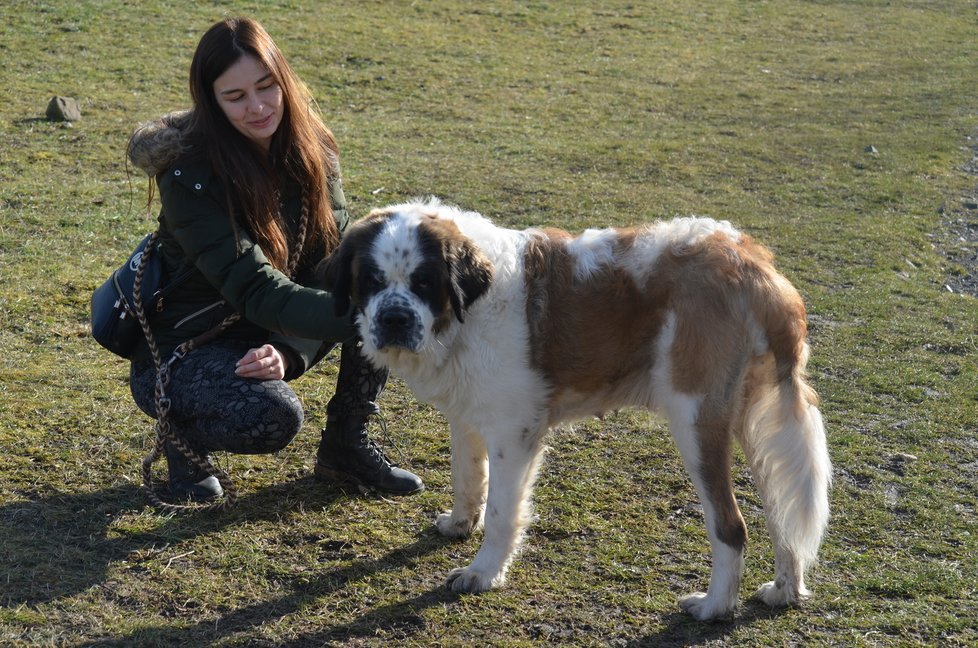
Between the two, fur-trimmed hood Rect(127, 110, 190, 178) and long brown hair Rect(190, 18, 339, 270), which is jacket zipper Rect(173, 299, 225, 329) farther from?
fur-trimmed hood Rect(127, 110, 190, 178)

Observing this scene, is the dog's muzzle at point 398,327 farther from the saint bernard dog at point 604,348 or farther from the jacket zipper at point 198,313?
the jacket zipper at point 198,313

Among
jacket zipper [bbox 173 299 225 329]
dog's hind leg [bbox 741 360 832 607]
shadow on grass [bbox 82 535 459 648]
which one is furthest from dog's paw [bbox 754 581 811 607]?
jacket zipper [bbox 173 299 225 329]

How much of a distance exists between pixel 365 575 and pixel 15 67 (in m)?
9.36

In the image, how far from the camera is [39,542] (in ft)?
13.0

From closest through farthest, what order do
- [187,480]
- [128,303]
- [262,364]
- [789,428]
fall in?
1. [789,428]
2. [262,364]
3. [128,303]
4. [187,480]

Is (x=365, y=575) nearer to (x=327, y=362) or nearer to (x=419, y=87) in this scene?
(x=327, y=362)

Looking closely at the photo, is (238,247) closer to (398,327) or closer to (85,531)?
(398,327)

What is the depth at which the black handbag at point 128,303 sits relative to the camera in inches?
Answer: 167

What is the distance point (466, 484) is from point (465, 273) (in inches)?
39.3

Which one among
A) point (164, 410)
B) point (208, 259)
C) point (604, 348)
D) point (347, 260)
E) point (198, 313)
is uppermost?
point (347, 260)

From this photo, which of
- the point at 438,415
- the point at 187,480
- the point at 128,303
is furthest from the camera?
the point at 438,415

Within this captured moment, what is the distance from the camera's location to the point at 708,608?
145 inches

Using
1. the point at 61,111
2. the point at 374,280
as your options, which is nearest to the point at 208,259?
the point at 374,280

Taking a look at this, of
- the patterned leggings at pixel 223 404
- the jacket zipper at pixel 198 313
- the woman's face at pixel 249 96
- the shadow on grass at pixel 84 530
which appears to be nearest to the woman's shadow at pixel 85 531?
the shadow on grass at pixel 84 530
